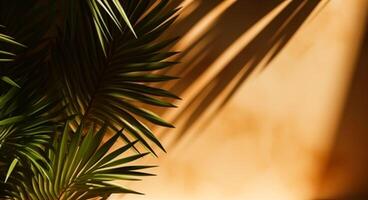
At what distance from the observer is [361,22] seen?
6.17 ft

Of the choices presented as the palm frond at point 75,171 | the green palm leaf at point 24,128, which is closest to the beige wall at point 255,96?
the palm frond at point 75,171

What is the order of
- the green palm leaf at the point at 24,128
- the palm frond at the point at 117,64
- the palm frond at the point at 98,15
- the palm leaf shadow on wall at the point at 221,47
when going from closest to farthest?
the palm frond at the point at 98,15 < the green palm leaf at the point at 24,128 < the palm frond at the point at 117,64 < the palm leaf shadow on wall at the point at 221,47

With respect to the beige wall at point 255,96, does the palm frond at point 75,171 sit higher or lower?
lower

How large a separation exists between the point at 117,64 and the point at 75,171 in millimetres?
378

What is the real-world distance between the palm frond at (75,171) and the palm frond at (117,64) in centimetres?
12

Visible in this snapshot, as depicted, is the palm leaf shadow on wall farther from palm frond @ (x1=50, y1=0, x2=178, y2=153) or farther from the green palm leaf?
the green palm leaf

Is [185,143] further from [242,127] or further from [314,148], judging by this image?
[314,148]

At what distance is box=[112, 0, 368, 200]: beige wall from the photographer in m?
1.75

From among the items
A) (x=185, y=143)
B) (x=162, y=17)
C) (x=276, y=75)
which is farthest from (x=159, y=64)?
(x=276, y=75)

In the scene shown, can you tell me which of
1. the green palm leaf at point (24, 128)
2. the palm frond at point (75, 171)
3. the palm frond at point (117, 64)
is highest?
the palm frond at point (117, 64)

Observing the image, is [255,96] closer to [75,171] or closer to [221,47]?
[221,47]

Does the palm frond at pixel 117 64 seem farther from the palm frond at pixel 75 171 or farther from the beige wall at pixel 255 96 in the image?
the beige wall at pixel 255 96

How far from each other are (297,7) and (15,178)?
4.14 feet

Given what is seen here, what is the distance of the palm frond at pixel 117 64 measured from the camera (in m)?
1.45
